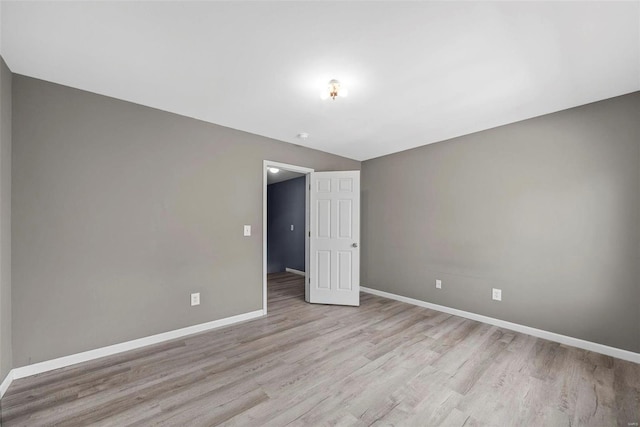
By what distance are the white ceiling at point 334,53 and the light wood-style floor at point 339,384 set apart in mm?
2427

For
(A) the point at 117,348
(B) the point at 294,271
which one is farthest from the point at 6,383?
(B) the point at 294,271

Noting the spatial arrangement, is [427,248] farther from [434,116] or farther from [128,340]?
[128,340]

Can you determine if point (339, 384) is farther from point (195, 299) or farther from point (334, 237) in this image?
point (334, 237)

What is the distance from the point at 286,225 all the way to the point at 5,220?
4.81 meters

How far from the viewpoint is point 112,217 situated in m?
2.38

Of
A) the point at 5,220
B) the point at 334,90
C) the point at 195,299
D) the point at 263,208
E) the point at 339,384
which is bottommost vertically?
the point at 339,384

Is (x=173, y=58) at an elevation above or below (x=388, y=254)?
above

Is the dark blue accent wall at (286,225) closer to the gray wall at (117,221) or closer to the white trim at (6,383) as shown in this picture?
the gray wall at (117,221)

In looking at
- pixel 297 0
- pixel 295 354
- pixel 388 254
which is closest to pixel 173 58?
pixel 297 0

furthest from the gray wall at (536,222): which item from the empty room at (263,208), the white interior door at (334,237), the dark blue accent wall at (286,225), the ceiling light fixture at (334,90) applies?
the dark blue accent wall at (286,225)

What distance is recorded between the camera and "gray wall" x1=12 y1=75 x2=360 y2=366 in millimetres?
2049

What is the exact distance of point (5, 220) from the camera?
1.88 metres

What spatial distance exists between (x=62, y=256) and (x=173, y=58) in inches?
74.8

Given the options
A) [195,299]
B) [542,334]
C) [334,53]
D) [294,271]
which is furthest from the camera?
[294,271]
